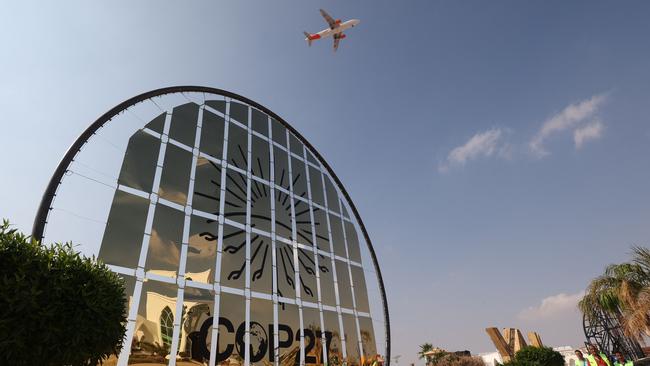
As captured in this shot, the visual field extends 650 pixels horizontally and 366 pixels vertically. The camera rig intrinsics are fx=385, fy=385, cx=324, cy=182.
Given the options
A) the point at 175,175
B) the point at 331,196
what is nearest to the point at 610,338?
the point at 331,196

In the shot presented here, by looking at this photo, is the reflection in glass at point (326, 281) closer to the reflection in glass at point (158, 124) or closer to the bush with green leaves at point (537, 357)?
the bush with green leaves at point (537, 357)

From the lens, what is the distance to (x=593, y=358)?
43.9ft

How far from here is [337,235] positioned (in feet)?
88.6

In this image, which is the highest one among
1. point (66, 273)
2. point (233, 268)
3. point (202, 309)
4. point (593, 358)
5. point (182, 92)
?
point (182, 92)

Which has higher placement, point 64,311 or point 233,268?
point 233,268

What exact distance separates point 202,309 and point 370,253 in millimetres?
15976

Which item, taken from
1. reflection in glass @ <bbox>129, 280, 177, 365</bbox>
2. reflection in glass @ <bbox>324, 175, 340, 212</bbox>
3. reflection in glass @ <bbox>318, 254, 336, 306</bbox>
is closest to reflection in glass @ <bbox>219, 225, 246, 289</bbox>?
reflection in glass @ <bbox>129, 280, 177, 365</bbox>

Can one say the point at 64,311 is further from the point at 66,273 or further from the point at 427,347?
the point at 427,347

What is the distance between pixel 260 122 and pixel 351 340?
14.7 metres

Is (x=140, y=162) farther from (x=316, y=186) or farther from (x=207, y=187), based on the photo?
(x=316, y=186)

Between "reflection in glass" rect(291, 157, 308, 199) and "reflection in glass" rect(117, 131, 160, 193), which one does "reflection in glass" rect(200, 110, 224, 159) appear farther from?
"reflection in glass" rect(291, 157, 308, 199)

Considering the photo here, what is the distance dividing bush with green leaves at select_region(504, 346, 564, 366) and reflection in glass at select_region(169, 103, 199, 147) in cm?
1981

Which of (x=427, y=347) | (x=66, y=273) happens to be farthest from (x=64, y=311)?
(x=427, y=347)

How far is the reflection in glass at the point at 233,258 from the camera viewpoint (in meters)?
17.4
